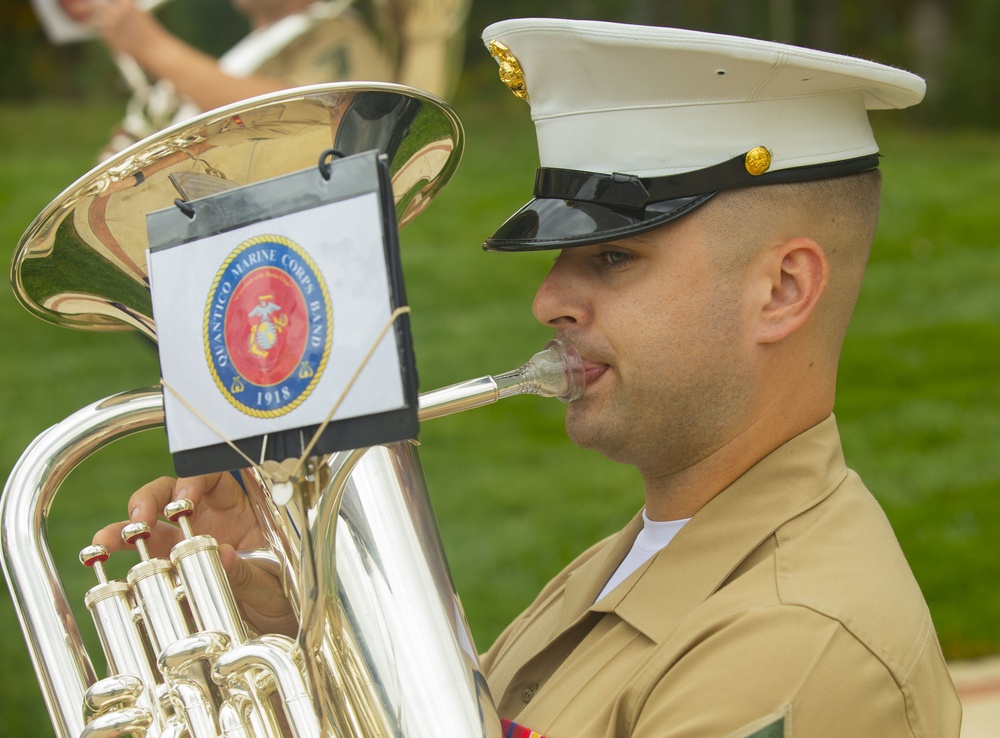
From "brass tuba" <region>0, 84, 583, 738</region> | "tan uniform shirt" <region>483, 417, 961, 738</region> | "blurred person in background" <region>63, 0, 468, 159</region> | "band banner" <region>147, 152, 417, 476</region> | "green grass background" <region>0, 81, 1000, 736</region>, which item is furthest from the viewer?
"green grass background" <region>0, 81, 1000, 736</region>

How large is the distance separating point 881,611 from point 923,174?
7638 millimetres

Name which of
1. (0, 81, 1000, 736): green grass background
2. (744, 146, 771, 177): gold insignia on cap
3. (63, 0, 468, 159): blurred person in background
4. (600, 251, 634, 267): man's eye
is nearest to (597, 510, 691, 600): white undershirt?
(600, 251, 634, 267): man's eye

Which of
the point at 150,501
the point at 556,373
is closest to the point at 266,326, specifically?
the point at 556,373

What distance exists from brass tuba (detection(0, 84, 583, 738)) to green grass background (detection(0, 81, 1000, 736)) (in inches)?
95.2

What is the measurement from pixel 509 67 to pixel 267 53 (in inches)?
121

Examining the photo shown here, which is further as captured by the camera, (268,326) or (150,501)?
(150,501)

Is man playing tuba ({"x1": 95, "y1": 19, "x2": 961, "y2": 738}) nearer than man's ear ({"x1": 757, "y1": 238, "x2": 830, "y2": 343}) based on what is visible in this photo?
Yes

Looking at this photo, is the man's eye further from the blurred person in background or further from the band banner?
the blurred person in background

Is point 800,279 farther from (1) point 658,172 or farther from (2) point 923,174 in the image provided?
(2) point 923,174

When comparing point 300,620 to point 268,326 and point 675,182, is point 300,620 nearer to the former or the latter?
point 268,326

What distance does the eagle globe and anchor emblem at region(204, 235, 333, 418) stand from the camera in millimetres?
1312

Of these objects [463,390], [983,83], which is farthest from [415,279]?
[463,390]

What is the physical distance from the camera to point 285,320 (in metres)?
1.33

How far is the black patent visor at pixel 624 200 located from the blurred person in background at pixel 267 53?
94.4 inches
